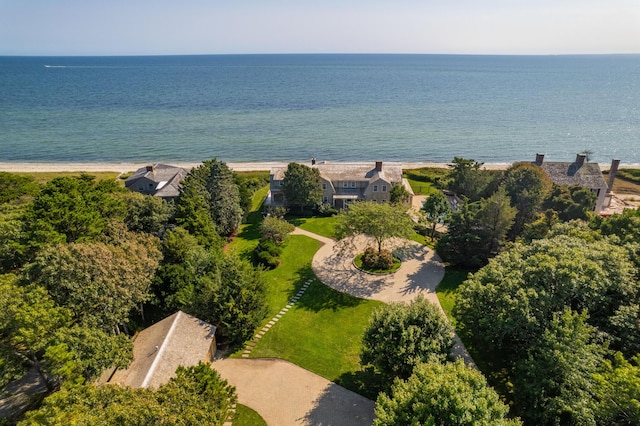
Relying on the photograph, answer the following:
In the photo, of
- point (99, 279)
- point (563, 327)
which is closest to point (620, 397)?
point (563, 327)

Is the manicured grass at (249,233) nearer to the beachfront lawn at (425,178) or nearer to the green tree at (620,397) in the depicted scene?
the beachfront lawn at (425,178)

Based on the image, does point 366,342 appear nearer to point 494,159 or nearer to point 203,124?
point 494,159

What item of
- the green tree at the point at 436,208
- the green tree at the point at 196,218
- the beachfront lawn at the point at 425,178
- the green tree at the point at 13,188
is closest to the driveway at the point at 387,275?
the green tree at the point at 436,208

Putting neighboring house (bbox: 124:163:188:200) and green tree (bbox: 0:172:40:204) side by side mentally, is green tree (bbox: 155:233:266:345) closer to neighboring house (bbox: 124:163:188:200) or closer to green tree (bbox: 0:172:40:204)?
green tree (bbox: 0:172:40:204)

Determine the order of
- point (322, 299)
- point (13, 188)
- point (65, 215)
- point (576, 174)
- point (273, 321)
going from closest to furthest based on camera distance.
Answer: point (65, 215) < point (273, 321) < point (322, 299) < point (13, 188) < point (576, 174)

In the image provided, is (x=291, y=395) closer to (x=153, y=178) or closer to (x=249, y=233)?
(x=249, y=233)
